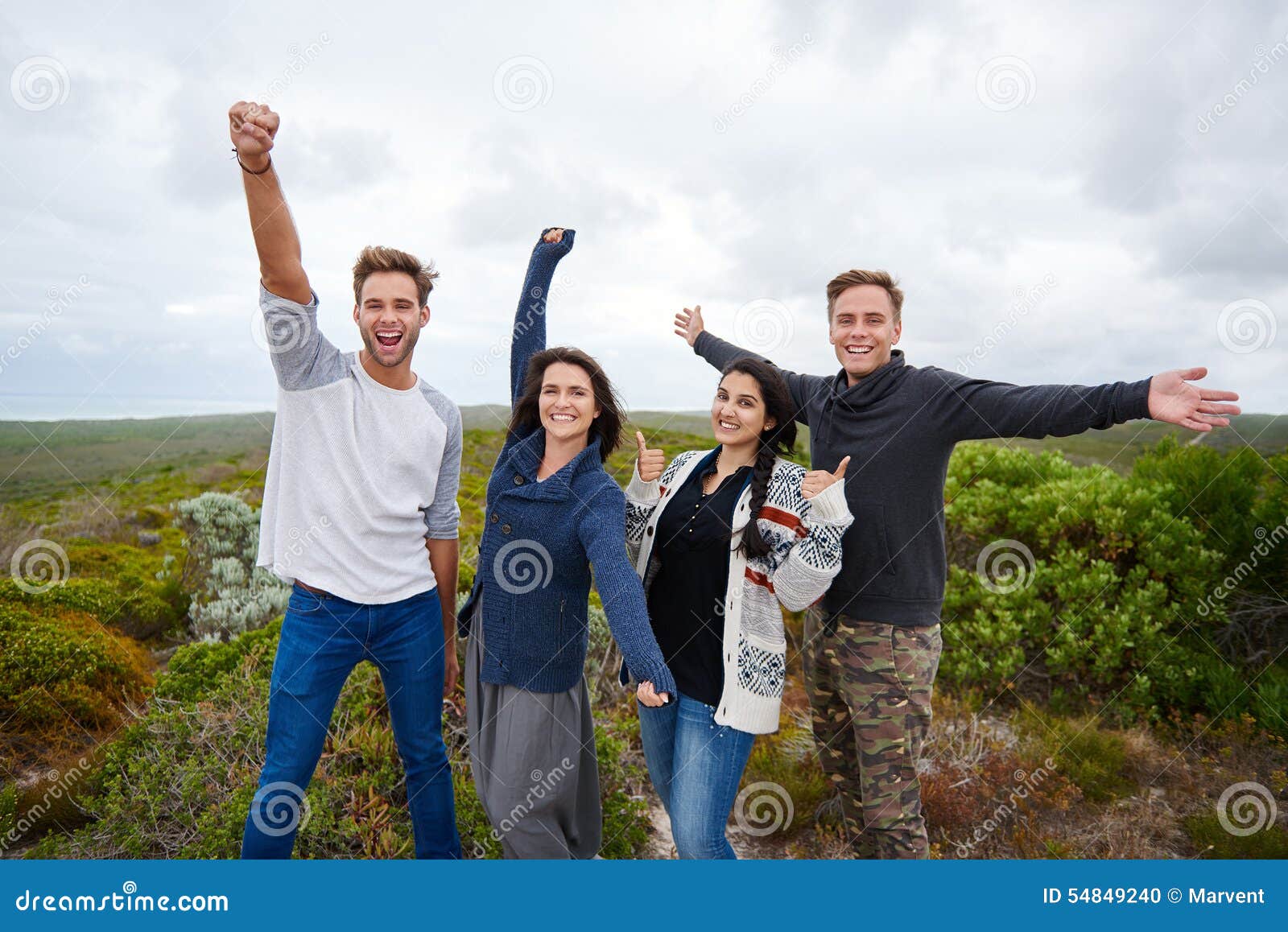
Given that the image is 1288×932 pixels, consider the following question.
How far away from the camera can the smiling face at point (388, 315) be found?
285cm

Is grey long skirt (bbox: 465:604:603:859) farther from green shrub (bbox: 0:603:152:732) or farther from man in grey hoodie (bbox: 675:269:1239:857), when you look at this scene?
green shrub (bbox: 0:603:152:732)

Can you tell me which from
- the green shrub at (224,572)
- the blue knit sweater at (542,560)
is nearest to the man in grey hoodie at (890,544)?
the blue knit sweater at (542,560)

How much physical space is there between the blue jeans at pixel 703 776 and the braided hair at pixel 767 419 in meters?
0.80

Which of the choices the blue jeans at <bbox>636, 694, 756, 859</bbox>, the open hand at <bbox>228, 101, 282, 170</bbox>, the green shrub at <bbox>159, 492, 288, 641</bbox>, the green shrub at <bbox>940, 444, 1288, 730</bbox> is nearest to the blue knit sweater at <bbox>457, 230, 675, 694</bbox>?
the blue jeans at <bbox>636, 694, 756, 859</bbox>

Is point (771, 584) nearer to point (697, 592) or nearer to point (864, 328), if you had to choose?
point (697, 592)

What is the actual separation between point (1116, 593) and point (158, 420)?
1207 centimetres

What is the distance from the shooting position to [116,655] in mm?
5184

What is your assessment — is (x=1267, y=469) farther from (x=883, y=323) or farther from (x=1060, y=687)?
(x=883, y=323)

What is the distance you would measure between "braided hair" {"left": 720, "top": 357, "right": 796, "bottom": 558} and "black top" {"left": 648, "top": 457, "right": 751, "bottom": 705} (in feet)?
0.28

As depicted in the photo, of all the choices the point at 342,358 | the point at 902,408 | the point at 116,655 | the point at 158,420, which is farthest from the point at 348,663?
the point at 158,420

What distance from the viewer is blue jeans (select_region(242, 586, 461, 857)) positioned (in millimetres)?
2793

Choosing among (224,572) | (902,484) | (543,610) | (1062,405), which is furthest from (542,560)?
(224,572)

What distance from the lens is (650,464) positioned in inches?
124

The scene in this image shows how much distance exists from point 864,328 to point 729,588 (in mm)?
1321
